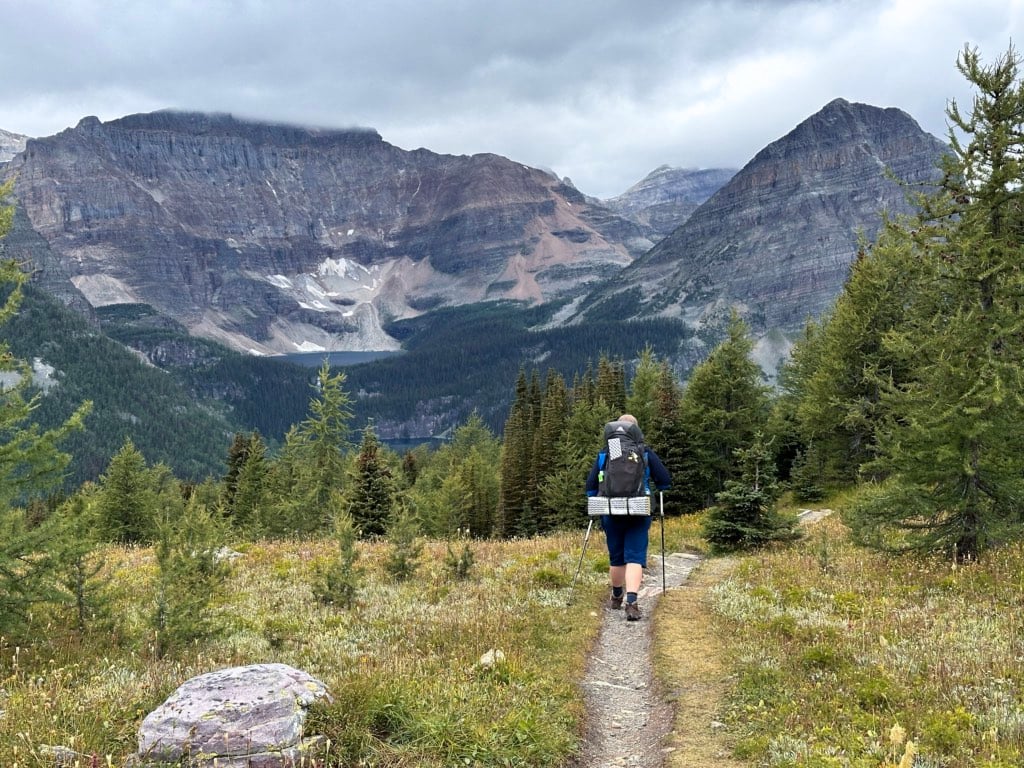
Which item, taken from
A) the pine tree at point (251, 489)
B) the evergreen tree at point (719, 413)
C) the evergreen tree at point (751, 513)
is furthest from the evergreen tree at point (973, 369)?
the pine tree at point (251, 489)

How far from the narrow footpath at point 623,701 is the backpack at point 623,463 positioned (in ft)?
7.32

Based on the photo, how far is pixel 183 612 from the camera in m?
8.65

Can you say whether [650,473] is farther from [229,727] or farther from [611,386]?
[611,386]

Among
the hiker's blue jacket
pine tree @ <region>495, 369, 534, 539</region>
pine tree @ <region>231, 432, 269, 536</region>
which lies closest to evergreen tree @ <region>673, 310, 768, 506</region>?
pine tree @ <region>495, 369, 534, 539</region>

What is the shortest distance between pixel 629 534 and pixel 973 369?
22.5 feet

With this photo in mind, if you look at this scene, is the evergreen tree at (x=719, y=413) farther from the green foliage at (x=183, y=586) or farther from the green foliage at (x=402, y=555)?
the green foliage at (x=183, y=586)

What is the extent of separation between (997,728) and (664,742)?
2.89 m

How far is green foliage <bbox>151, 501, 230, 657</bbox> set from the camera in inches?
333

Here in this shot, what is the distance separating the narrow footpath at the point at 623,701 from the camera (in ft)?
21.9

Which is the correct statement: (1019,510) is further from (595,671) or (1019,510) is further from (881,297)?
(881,297)

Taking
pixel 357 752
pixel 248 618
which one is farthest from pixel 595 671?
pixel 248 618

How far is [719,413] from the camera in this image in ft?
112

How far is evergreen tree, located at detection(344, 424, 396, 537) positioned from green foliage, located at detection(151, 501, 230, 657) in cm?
1946

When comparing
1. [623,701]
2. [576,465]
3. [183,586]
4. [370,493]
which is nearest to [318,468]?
[370,493]
